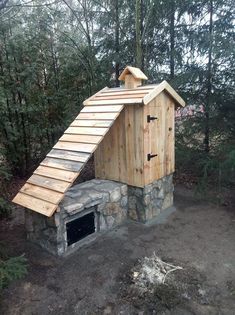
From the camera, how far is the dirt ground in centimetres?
271

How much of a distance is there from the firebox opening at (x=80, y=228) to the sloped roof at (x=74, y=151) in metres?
0.53

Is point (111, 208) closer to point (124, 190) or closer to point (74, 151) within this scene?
point (124, 190)

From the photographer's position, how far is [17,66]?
5.95 metres

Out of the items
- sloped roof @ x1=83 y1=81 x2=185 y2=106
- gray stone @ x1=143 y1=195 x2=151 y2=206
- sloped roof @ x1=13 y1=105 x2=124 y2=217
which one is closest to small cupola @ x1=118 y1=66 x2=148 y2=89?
sloped roof @ x1=83 y1=81 x2=185 y2=106

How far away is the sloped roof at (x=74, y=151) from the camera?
11.2 ft

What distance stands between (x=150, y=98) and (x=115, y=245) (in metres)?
2.13

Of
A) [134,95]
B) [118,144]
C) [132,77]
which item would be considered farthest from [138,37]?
[118,144]

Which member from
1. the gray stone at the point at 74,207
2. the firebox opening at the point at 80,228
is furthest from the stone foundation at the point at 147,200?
the gray stone at the point at 74,207

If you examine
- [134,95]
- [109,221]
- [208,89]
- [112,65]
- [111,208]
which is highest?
[112,65]

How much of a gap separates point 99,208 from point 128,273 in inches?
43.1

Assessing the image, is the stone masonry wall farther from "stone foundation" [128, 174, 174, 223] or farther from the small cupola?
the small cupola

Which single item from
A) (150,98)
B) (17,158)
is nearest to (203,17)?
(150,98)

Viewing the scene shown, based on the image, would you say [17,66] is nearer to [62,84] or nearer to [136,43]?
[62,84]

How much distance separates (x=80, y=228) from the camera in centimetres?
382
